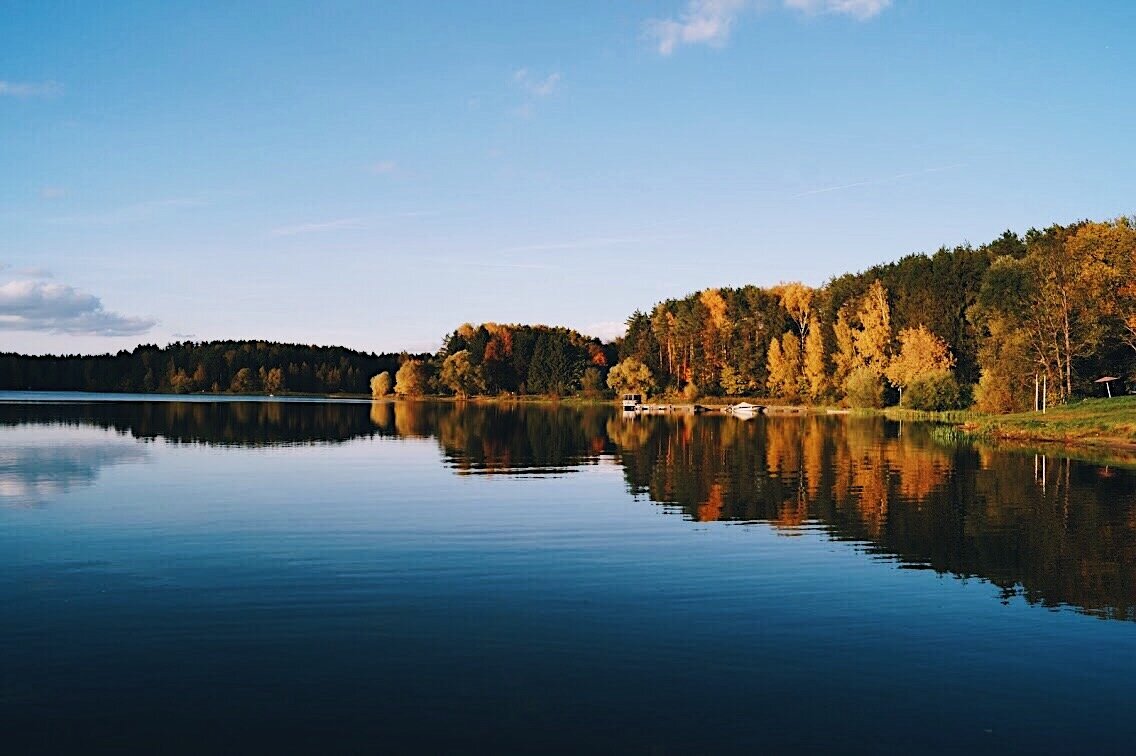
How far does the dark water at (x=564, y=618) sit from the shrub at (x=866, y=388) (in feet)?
307

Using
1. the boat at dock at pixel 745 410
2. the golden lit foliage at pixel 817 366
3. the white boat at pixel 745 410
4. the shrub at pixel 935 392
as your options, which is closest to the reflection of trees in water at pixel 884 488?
the shrub at pixel 935 392

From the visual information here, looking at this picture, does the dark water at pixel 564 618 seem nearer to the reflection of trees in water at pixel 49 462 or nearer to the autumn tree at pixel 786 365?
the reflection of trees in water at pixel 49 462

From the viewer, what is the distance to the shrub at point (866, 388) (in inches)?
5285

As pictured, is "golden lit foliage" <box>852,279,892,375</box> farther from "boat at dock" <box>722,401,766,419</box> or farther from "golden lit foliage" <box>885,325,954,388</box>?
"boat at dock" <box>722,401,766,419</box>

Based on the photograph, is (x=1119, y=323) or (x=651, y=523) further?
(x=1119, y=323)

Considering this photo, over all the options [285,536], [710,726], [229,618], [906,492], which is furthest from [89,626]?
[906,492]

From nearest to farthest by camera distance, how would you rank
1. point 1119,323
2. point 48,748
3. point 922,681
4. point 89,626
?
1. point 48,748
2. point 922,681
3. point 89,626
4. point 1119,323

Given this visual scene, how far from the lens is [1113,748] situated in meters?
12.8

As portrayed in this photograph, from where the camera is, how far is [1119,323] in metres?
90.6

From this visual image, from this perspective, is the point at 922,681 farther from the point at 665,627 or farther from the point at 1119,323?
the point at 1119,323

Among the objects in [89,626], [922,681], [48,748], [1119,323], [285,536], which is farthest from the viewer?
[1119,323]

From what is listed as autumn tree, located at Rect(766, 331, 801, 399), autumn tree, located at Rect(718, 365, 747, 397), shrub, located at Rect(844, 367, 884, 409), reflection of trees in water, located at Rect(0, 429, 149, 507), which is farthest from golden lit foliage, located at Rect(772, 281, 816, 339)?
reflection of trees in water, located at Rect(0, 429, 149, 507)

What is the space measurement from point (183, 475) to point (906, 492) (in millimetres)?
35939

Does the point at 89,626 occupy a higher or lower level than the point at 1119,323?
lower
